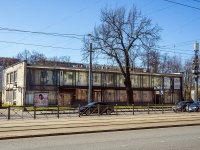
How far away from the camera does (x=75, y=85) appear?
53.3 m

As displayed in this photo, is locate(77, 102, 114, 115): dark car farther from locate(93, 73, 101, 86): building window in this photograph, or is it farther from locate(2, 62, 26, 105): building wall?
locate(93, 73, 101, 86): building window

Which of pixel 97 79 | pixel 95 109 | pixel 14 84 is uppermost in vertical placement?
pixel 97 79

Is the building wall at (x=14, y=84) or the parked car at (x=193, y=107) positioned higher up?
the building wall at (x=14, y=84)

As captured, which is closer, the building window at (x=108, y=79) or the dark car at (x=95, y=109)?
the dark car at (x=95, y=109)

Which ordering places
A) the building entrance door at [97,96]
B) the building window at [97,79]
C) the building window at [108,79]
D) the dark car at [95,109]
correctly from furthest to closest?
the building window at [108,79]
the building entrance door at [97,96]
the building window at [97,79]
the dark car at [95,109]

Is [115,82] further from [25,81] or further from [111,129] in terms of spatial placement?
[111,129]

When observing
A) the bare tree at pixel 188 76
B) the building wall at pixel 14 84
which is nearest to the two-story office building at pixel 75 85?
the building wall at pixel 14 84

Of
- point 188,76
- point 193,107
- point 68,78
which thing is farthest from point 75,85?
point 188,76

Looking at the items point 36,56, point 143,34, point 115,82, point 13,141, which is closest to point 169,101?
point 115,82

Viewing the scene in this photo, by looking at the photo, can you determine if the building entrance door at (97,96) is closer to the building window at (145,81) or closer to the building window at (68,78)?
the building window at (68,78)

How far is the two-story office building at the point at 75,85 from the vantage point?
49094mm

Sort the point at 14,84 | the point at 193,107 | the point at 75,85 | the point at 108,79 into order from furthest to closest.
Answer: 1. the point at 108,79
2. the point at 75,85
3. the point at 14,84
4. the point at 193,107

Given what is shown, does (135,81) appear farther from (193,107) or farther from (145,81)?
(193,107)

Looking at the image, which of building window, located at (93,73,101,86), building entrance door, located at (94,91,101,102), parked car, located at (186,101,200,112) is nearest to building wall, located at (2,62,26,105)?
building window, located at (93,73,101,86)
